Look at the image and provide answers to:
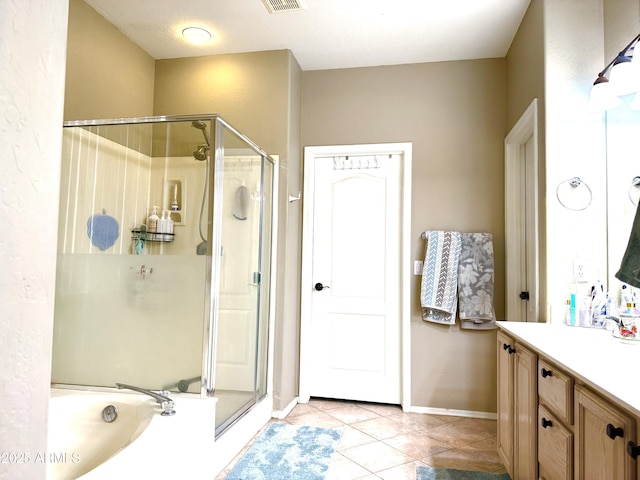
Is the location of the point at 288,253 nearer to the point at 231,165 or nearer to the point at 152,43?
the point at 231,165

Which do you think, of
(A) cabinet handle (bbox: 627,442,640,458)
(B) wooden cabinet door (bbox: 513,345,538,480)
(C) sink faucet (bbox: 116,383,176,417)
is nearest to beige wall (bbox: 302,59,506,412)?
(B) wooden cabinet door (bbox: 513,345,538,480)

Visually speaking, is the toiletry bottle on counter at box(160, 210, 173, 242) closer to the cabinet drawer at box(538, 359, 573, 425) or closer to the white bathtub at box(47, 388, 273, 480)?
the white bathtub at box(47, 388, 273, 480)

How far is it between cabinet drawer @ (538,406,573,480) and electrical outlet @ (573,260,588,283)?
84 cm

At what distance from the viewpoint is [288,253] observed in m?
3.16

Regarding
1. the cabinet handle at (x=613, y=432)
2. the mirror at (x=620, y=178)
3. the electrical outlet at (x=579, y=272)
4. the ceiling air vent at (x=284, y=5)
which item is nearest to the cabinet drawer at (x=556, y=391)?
the cabinet handle at (x=613, y=432)

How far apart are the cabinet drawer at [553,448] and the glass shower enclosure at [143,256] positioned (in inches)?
61.9

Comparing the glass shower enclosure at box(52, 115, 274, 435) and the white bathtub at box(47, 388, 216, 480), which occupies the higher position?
the glass shower enclosure at box(52, 115, 274, 435)

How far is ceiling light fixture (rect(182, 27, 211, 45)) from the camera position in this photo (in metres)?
2.94

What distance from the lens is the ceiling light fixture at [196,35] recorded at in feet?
9.63

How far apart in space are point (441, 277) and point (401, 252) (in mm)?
378

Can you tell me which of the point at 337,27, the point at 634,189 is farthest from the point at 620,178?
the point at 337,27

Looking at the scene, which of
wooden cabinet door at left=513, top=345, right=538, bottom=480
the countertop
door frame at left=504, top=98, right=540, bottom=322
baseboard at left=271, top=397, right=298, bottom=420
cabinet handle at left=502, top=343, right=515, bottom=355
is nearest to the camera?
the countertop

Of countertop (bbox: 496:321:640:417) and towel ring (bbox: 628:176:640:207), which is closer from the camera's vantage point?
countertop (bbox: 496:321:640:417)

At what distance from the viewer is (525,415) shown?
180 centimetres
